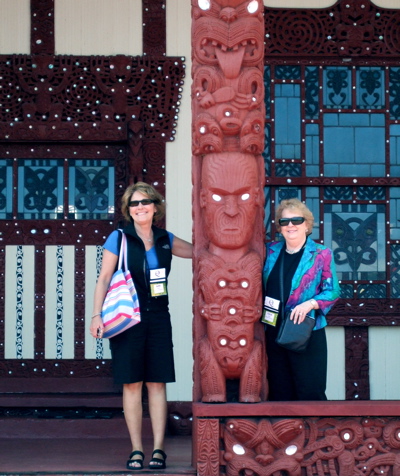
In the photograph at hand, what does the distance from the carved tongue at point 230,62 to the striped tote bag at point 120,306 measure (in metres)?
1.31

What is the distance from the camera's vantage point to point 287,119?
7.76 metres

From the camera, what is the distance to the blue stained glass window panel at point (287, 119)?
7.74 m

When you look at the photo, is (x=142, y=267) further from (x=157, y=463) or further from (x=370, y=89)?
(x=370, y=89)

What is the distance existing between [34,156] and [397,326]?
10.5 ft

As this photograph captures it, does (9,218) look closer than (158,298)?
No

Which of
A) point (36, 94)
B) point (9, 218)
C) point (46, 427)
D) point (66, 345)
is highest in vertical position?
point (36, 94)

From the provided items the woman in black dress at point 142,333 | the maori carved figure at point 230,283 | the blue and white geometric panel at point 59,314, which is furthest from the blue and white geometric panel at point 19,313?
the maori carved figure at point 230,283

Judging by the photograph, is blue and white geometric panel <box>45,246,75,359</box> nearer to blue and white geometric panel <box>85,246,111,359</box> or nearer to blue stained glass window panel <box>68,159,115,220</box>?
blue and white geometric panel <box>85,246,111,359</box>

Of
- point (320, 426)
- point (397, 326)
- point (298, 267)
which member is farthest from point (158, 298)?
point (397, 326)

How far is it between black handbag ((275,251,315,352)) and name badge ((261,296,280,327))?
9 cm

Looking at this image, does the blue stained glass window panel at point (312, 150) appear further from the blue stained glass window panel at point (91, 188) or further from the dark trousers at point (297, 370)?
the dark trousers at point (297, 370)

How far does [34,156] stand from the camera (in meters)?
7.74

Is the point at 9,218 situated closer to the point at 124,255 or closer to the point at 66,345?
the point at 66,345

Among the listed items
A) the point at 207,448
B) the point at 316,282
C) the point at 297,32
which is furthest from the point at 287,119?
the point at 207,448
